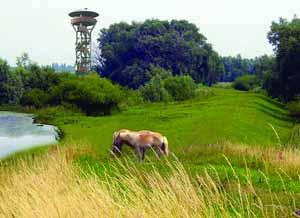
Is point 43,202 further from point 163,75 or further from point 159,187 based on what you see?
point 163,75

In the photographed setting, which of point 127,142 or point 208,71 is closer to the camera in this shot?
point 127,142

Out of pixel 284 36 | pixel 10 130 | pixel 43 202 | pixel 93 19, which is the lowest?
pixel 10 130

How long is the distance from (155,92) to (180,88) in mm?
3737

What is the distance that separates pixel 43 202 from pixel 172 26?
90.6 meters

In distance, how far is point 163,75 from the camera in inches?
2982

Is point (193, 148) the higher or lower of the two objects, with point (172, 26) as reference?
lower

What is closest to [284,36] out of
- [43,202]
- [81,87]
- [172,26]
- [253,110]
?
[253,110]

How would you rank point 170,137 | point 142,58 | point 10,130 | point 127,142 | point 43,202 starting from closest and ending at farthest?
point 43,202 → point 127,142 → point 170,137 → point 10,130 → point 142,58

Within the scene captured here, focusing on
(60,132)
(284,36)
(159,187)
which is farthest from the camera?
(284,36)

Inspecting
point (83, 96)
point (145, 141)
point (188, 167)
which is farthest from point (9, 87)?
point (188, 167)

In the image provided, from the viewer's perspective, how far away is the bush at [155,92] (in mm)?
60156

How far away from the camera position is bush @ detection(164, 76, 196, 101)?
2480 inches

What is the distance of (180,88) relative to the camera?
2488 inches

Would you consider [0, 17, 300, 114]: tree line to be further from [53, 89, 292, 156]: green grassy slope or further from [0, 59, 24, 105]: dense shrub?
[53, 89, 292, 156]: green grassy slope
